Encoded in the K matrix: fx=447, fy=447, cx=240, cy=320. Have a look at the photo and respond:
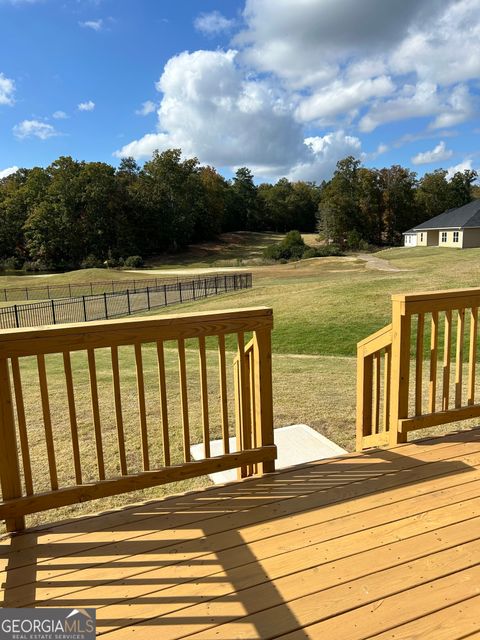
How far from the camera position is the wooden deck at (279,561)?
1.74m

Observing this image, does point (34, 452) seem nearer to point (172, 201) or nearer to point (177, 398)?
point (177, 398)

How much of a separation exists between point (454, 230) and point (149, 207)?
125ft

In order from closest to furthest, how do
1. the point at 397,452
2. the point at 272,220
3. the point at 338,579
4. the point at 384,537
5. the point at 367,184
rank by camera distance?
the point at 338,579 → the point at 384,537 → the point at 397,452 → the point at 367,184 → the point at 272,220

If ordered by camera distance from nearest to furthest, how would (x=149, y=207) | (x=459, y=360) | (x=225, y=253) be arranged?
(x=459, y=360), (x=149, y=207), (x=225, y=253)

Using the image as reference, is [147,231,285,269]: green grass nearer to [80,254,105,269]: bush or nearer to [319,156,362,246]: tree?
[80,254,105,269]: bush

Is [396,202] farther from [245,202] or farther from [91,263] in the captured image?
[91,263]

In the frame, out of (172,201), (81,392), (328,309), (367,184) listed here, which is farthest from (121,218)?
(81,392)

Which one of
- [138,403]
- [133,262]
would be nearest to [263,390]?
[138,403]

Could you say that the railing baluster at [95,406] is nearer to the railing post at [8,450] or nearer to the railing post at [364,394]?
the railing post at [8,450]

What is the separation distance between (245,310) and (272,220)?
8329cm

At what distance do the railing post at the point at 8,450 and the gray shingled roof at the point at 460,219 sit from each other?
147 feet

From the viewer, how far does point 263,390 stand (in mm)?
2805

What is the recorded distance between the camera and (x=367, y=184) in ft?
197

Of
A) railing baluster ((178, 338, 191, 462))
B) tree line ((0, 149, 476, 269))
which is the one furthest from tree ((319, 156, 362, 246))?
railing baluster ((178, 338, 191, 462))
